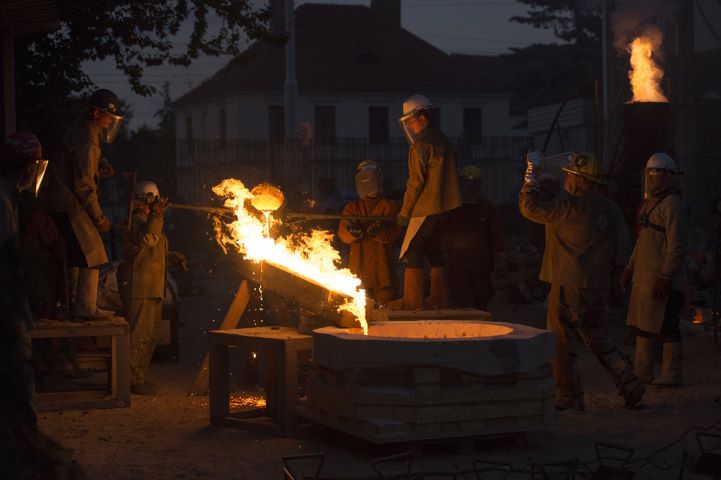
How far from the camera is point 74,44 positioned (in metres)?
14.4

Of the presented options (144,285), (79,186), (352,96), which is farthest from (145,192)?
(352,96)

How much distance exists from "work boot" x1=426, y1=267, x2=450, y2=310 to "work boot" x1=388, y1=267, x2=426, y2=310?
197 millimetres

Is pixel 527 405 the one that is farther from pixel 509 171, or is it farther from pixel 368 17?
pixel 368 17

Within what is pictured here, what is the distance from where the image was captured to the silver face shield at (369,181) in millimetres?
10312

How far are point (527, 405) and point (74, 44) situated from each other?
30.1ft

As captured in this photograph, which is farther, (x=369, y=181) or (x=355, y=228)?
(x=369, y=181)

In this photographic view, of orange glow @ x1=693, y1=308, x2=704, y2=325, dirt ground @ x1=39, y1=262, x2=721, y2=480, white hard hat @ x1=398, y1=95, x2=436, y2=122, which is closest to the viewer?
dirt ground @ x1=39, y1=262, x2=721, y2=480

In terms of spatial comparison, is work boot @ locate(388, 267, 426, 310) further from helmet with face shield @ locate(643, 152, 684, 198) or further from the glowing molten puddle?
helmet with face shield @ locate(643, 152, 684, 198)

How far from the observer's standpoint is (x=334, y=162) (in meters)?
49.3

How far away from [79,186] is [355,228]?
2468 mm

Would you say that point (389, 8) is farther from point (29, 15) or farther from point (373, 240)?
point (373, 240)

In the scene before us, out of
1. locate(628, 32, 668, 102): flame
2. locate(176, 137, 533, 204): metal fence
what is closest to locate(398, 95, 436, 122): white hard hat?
locate(628, 32, 668, 102): flame

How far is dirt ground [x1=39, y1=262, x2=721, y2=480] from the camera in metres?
7.04

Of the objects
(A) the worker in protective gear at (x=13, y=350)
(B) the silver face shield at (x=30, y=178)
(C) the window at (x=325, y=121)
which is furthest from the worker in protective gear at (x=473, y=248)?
(C) the window at (x=325, y=121)
